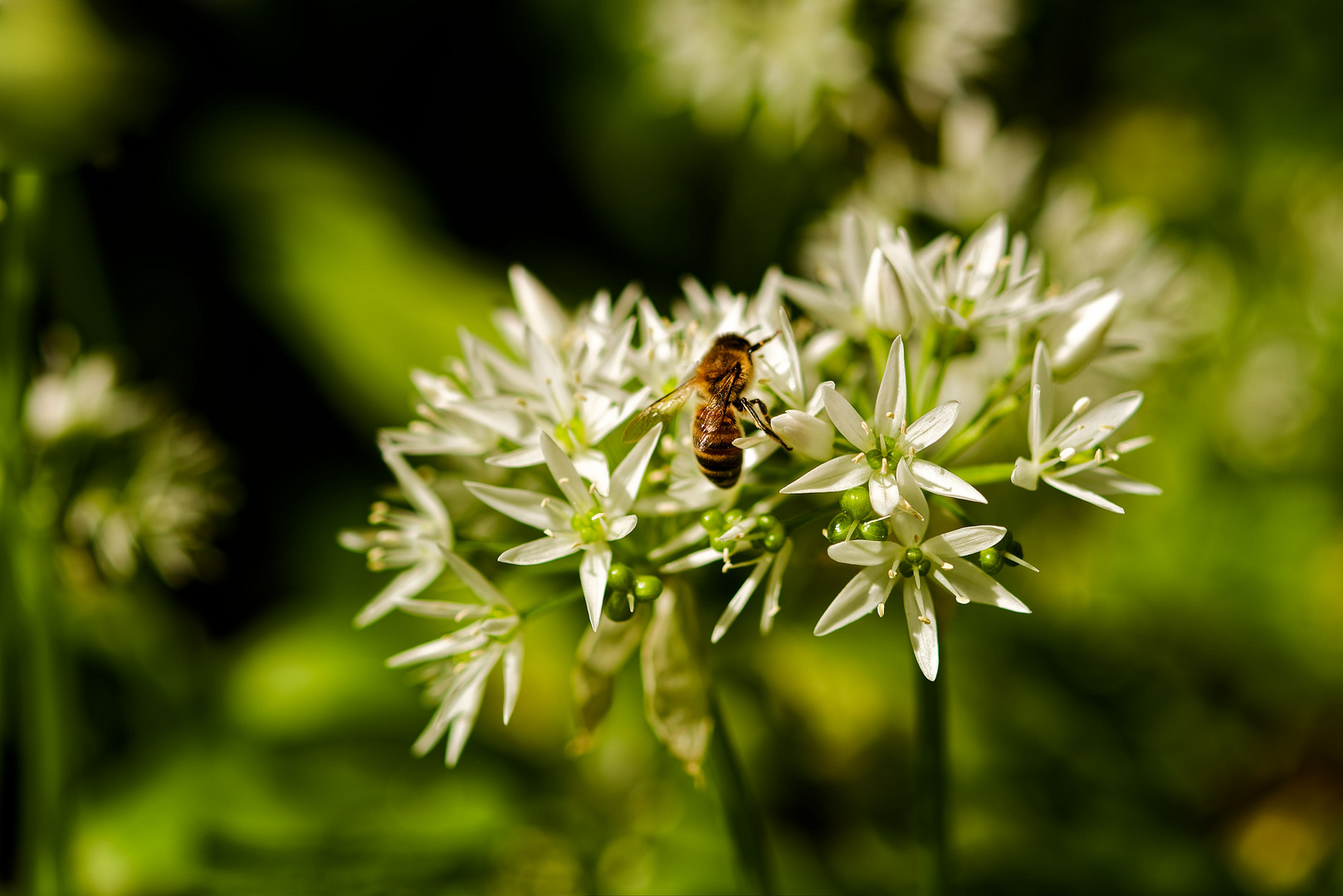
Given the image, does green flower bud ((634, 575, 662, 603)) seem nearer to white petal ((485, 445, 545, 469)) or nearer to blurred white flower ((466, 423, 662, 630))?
blurred white flower ((466, 423, 662, 630))

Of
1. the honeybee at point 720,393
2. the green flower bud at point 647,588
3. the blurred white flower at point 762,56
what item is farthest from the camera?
the blurred white flower at point 762,56

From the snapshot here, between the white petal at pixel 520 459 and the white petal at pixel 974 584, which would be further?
the white petal at pixel 520 459

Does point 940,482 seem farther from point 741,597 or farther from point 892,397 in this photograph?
point 741,597

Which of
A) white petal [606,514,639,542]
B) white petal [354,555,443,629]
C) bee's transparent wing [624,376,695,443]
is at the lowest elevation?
white petal [354,555,443,629]

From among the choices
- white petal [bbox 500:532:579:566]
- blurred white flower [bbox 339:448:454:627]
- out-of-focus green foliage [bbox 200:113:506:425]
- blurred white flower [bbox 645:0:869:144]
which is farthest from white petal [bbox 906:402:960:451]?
out-of-focus green foliage [bbox 200:113:506:425]

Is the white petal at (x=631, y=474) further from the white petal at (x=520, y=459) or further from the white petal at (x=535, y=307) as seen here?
the white petal at (x=535, y=307)

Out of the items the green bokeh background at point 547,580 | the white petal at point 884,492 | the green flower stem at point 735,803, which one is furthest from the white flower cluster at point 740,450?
the green bokeh background at point 547,580

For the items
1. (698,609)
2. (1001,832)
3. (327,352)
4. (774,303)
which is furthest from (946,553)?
(327,352)
